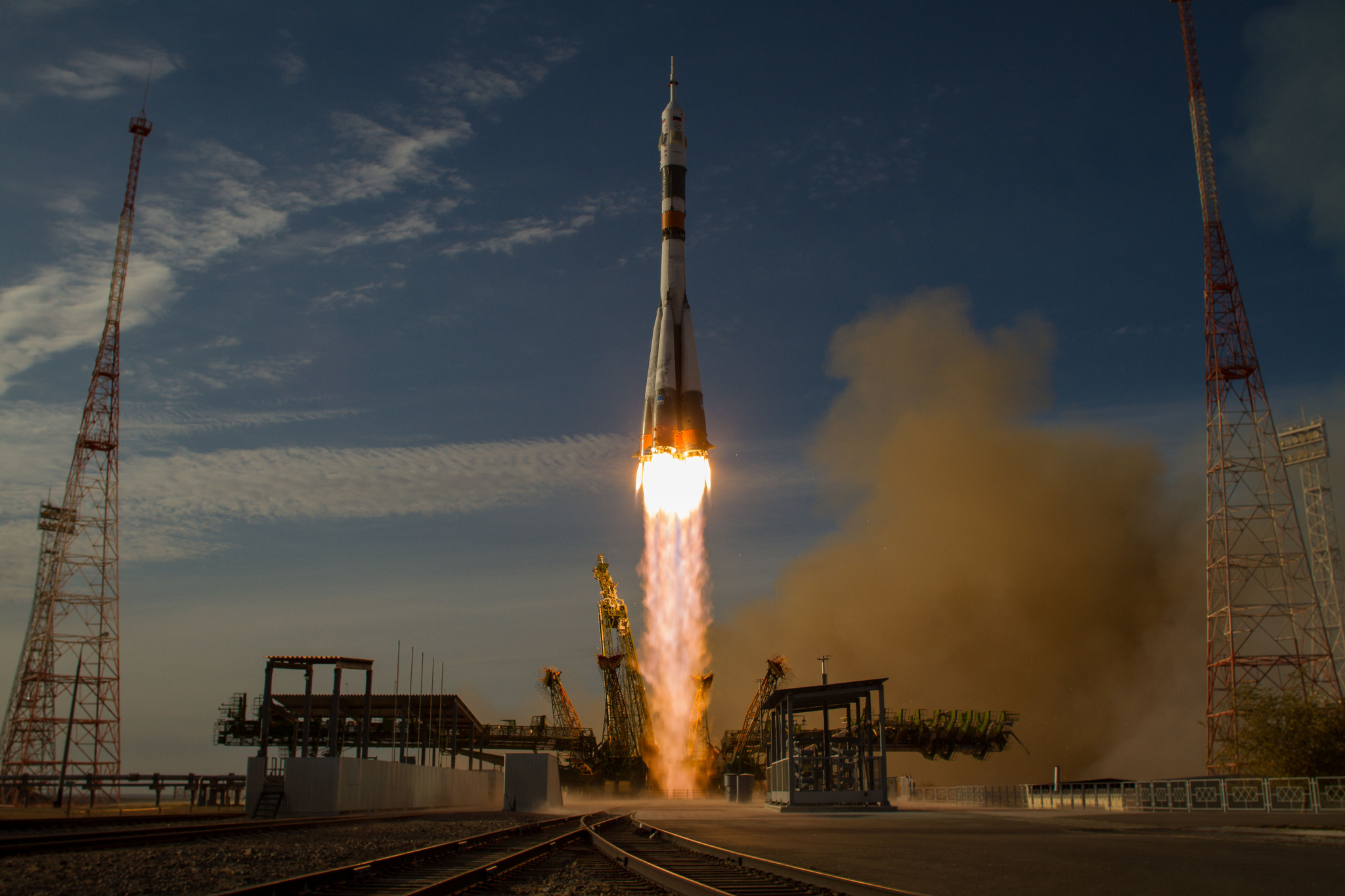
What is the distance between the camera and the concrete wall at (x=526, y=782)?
4219cm

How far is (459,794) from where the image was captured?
51156 mm

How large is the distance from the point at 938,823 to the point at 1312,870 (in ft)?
45.3

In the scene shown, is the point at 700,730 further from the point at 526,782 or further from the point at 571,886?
the point at 571,886

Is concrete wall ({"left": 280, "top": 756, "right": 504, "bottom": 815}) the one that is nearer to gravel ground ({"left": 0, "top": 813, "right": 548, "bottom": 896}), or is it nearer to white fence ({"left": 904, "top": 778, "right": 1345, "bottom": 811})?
gravel ground ({"left": 0, "top": 813, "right": 548, "bottom": 896})

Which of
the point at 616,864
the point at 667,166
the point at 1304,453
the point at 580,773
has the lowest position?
the point at 580,773

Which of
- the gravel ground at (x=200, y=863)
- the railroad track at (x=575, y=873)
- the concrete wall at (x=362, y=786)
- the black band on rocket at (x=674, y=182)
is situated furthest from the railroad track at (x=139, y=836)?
the black band on rocket at (x=674, y=182)

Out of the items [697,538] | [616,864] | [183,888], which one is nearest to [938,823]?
[616,864]

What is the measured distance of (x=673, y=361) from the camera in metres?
50.1

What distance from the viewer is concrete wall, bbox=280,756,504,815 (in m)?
33.0

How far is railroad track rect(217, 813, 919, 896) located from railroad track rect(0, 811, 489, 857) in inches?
254

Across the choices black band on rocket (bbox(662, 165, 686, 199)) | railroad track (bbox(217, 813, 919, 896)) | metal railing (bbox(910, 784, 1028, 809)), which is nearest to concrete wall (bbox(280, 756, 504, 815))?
railroad track (bbox(217, 813, 919, 896))

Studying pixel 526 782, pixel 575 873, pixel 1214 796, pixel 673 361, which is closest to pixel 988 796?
pixel 1214 796

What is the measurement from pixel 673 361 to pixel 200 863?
37612 millimetres

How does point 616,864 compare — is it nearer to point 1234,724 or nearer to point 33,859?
point 33,859
